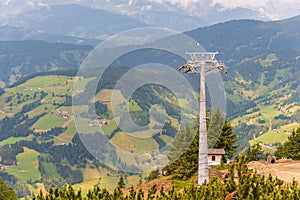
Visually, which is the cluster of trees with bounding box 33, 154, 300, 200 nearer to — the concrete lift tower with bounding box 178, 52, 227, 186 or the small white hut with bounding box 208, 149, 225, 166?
the concrete lift tower with bounding box 178, 52, 227, 186

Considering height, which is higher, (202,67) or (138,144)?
(202,67)

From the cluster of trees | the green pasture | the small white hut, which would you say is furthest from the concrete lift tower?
the small white hut

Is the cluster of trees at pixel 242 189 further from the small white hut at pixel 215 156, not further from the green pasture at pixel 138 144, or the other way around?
the small white hut at pixel 215 156

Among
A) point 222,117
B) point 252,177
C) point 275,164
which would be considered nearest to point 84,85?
point 222,117

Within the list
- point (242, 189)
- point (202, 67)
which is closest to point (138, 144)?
point (202, 67)

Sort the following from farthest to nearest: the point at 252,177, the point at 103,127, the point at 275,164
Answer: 1. the point at 275,164
2. the point at 103,127
3. the point at 252,177

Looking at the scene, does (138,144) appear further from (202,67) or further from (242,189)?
(242,189)

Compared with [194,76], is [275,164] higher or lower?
lower

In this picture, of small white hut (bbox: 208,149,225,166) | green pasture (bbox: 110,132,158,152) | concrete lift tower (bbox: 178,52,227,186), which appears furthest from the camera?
small white hut (bbox: 208,149,225,166)

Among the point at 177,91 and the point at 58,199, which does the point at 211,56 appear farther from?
the point at 58,199

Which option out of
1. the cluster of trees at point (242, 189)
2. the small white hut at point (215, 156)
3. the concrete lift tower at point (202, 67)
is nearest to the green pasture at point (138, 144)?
the concrete lift tower at point (202, 67)

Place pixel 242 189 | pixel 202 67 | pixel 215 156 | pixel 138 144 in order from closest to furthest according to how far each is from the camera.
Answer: pixel 242 189, pixel 202 67, pixel 138 144, pixel 215 156
